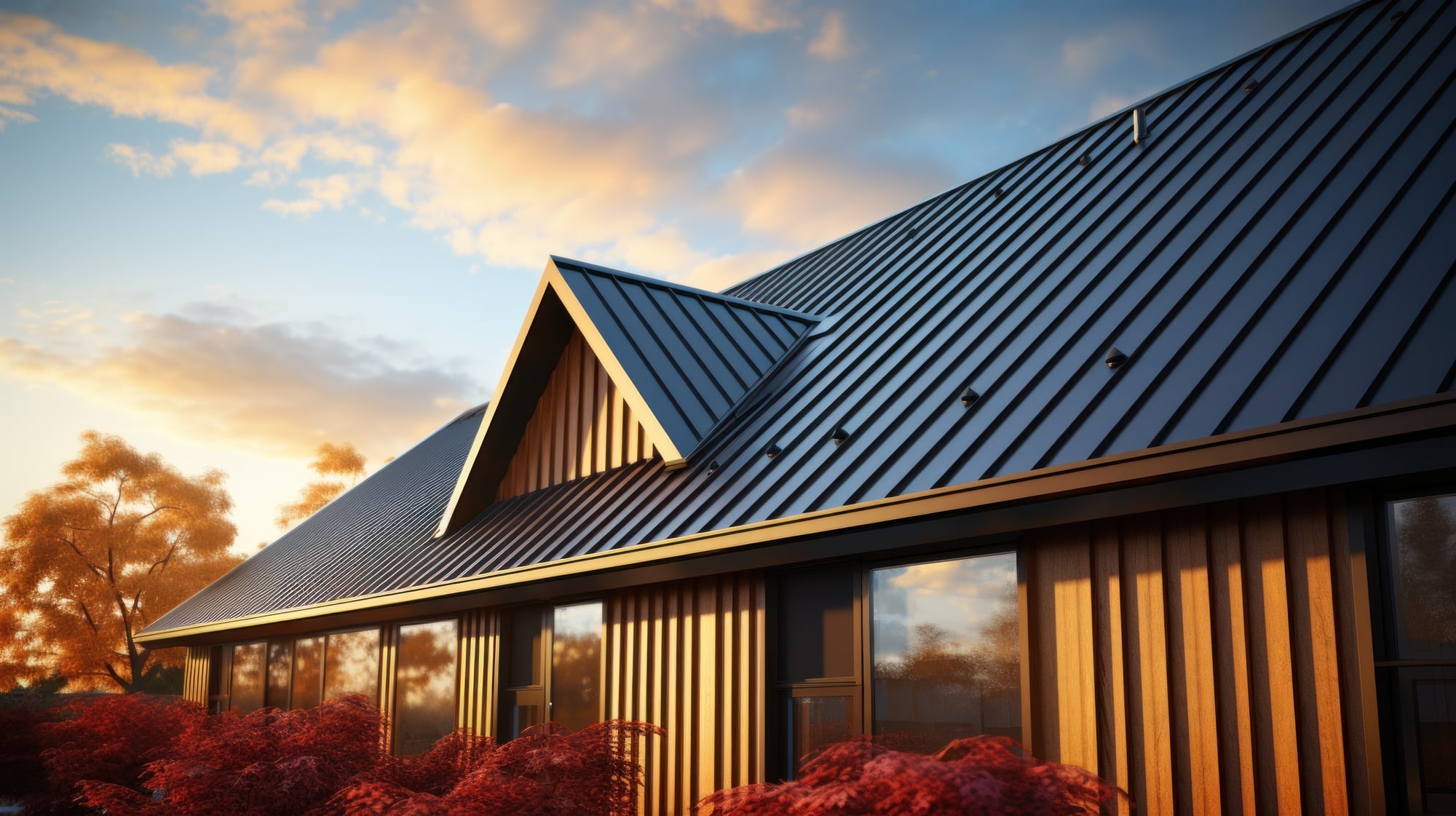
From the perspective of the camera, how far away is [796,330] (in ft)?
43.3

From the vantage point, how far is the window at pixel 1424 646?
17.0ft

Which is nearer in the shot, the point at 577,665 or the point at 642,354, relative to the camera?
the point at 577,665

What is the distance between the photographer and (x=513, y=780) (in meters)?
6.86

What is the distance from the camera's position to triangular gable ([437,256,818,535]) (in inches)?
452

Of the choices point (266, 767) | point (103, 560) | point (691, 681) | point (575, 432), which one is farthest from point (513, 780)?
point (103, 560)

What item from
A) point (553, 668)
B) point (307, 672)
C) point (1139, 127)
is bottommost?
point (307, 672)

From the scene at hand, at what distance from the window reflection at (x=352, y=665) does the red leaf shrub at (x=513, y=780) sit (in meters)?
6.64

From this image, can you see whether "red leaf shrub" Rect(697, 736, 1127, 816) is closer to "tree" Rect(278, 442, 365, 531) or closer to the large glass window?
the large glass window

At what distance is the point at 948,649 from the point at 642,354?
573cm

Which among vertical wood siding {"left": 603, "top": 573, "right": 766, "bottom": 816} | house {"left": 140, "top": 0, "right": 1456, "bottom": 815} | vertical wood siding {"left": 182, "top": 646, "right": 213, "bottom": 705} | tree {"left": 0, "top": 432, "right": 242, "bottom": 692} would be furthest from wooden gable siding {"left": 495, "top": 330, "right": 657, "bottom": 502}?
tree {"left": 0, "top": 432, "right": 242, "bottom": 692}

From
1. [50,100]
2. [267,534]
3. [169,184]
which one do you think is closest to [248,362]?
[267,534]

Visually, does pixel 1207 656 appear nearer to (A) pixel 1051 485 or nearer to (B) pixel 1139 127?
(A) pixel 1051 485

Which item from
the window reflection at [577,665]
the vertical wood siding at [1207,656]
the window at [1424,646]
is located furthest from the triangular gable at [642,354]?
the window at [1424,646]

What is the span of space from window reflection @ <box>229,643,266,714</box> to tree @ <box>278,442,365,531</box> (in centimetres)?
3525
